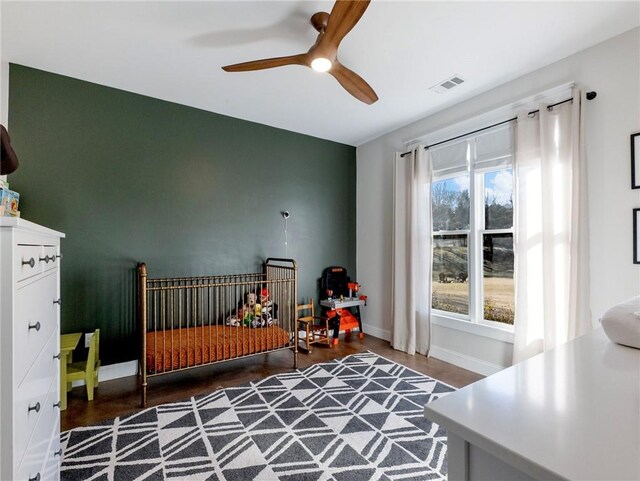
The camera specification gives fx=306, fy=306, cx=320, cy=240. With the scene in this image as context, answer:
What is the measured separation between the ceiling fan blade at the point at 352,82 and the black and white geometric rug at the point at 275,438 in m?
2.34

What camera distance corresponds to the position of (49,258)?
1.29m

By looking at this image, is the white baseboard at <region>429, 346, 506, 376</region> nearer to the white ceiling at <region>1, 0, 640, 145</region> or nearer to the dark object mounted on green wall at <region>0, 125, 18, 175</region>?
the white ceiling at <region>1, 0, 640, 145</region>

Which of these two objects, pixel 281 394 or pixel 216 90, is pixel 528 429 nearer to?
pixel 281 394

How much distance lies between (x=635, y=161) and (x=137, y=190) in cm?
388

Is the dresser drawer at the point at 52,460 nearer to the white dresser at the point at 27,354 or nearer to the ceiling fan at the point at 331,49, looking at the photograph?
the white dresser at the point at 27,354

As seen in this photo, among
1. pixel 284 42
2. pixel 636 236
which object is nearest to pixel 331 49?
pixel 284 42

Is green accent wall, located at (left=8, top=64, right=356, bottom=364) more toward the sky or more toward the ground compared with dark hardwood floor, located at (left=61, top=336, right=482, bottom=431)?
more toward the sky

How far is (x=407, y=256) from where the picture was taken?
3441 mm

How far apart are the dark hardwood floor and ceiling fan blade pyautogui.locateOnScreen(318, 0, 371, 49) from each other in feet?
8.62

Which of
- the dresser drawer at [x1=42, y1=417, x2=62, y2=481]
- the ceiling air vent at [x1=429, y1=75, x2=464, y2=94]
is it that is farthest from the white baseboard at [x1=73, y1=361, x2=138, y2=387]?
the ceiling air vent at [x1=429, y1=75, x2=464, y2=94]

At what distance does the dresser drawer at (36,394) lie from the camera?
86 centimetres

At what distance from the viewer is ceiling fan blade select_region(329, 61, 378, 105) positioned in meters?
2.02

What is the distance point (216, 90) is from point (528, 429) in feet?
10.3

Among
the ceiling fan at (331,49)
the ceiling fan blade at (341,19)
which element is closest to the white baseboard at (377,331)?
the ceiling fan at (331,49)
